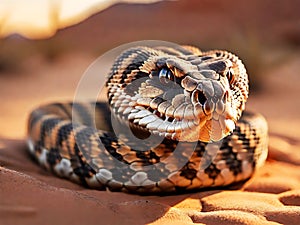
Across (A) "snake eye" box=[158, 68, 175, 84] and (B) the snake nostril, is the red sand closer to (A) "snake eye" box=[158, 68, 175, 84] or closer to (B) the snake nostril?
(B) the snake nostril

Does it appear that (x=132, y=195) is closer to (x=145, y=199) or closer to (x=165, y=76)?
(x=145, y=199)

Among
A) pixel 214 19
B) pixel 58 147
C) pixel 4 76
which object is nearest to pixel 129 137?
pixel 58 147

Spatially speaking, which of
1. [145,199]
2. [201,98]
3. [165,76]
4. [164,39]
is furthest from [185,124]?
[164,39]

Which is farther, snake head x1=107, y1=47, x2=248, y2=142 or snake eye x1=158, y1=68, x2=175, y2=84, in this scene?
snake eye x1=158, y1=68, x2=175, y2=84

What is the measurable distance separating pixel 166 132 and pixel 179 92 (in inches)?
12.1

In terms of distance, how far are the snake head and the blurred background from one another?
287cm

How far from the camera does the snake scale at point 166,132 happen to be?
325 centimetres

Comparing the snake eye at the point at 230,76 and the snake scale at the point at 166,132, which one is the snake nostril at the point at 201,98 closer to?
the snake scale at the point at 166,132

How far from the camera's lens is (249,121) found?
473cm

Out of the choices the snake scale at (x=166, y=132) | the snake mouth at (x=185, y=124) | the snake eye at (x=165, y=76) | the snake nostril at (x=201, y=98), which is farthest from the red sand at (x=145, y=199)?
the snake eye at (x=165, y=76)

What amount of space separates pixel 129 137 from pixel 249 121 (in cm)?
131

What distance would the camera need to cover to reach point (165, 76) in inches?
140

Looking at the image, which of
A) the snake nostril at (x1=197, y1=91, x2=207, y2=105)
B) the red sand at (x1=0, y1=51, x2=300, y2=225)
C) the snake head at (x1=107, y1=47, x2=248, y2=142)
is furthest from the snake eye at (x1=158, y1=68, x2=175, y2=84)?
the red sand at (x1=0, y1=51, x2=300, y2=225)

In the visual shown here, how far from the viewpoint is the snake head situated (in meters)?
3.15
